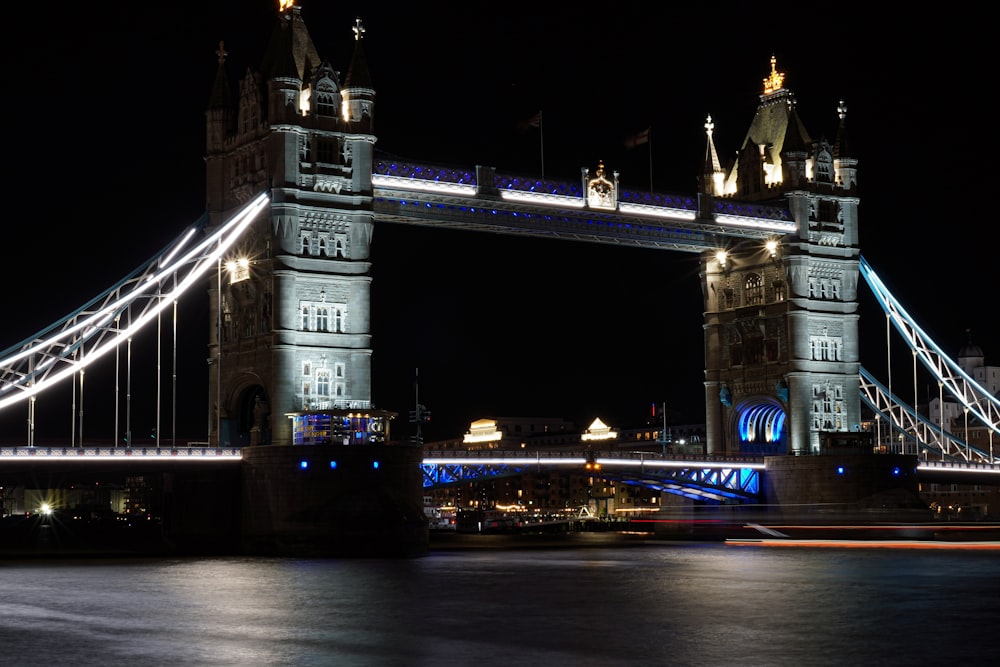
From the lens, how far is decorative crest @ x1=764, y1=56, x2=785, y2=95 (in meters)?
91.2

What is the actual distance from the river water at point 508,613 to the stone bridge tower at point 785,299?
3133 centimetres

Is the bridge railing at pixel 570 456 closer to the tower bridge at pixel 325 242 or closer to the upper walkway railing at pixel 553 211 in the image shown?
the tower bridge at pixel 325 242

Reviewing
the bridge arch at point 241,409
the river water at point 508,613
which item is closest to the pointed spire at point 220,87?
the bridge arch at point 241,409

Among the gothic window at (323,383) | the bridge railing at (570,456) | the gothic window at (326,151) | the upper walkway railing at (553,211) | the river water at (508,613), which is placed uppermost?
the gothic window at (326,151)

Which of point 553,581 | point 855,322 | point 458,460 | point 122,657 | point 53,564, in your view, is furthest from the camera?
point 855,322

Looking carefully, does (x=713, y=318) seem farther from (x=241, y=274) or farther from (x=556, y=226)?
(x=241, y=274)

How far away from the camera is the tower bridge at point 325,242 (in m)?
68.2

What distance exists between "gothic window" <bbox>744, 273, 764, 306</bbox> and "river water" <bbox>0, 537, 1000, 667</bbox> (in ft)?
112

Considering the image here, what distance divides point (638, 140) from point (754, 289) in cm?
1294

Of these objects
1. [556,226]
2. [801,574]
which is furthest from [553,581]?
[556,226]

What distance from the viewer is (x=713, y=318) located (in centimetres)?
9250

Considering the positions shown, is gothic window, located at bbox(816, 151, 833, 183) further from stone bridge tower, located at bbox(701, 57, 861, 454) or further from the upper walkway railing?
the upper walkway railing

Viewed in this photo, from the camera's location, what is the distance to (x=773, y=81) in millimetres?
91938

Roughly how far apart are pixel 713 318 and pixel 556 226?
17.6 meters
